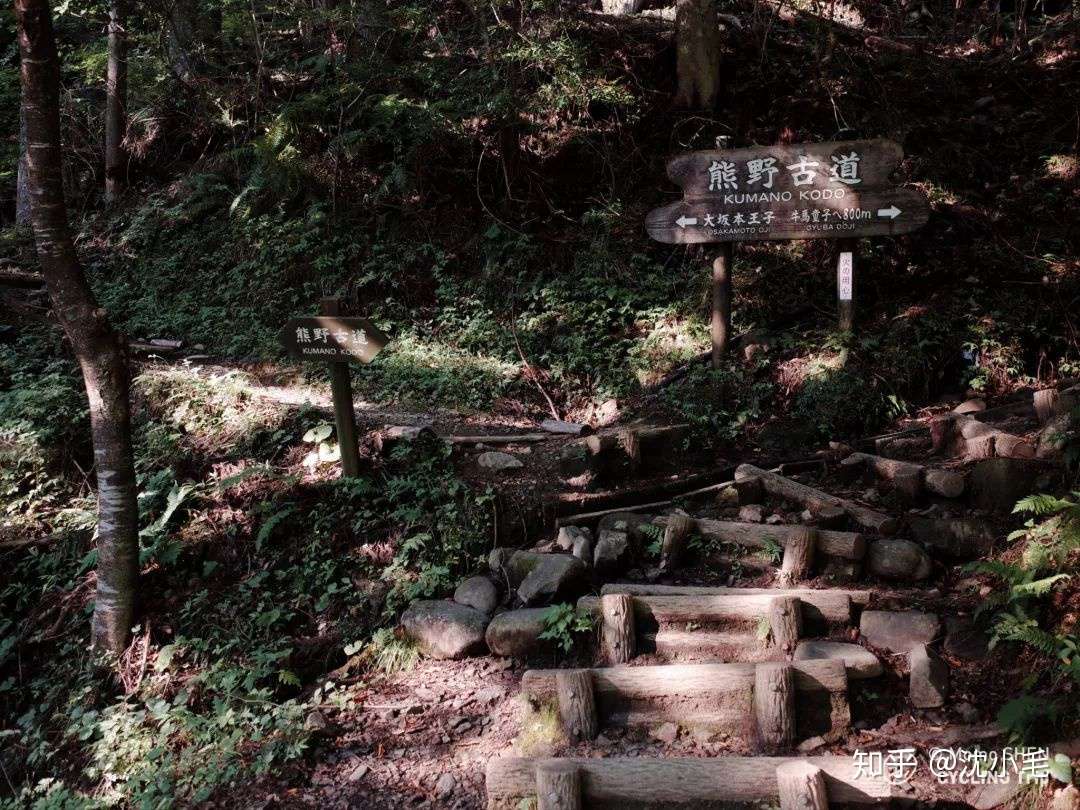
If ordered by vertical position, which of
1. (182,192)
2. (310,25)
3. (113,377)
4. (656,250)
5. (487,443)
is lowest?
(487,443)

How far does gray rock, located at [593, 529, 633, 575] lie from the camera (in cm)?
560

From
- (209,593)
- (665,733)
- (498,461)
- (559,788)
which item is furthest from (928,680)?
(209,593)

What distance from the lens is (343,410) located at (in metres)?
6.78

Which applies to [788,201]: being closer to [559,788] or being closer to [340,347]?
[340,347]

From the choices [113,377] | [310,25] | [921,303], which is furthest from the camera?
[310,25]

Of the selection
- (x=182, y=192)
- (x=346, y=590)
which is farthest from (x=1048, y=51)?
(x=182, y=192)

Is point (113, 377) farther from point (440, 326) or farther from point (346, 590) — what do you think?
point (440, 326)

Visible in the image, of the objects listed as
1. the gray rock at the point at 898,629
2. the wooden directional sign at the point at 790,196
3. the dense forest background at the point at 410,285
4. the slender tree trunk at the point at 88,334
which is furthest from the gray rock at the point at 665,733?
the wooden directional sign at the point at 790,196

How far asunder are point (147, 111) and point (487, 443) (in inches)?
510

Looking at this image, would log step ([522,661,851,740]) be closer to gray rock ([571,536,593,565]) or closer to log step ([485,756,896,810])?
log step ([485,756,896,810])

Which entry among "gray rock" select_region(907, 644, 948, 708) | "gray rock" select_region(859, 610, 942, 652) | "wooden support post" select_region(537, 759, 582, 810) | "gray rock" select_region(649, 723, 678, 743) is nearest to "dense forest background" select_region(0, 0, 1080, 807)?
"wooden support post" select_region(537, 759, 582, 810)

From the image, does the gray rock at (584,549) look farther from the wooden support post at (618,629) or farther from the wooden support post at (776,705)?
the wooden support post at (776,705)

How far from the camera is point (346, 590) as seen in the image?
237 inches

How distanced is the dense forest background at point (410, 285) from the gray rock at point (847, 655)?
2.71 m
